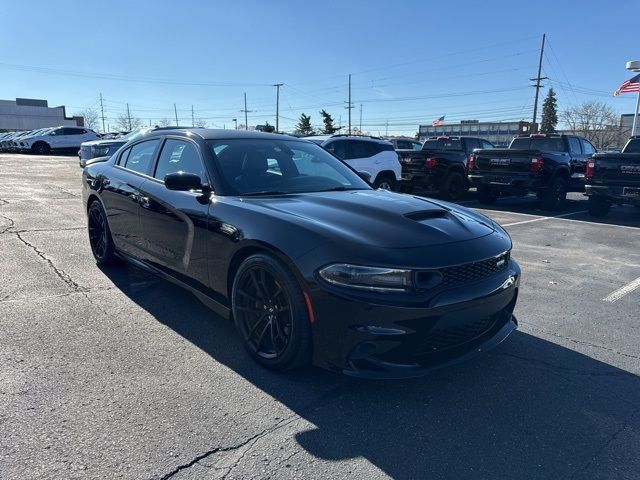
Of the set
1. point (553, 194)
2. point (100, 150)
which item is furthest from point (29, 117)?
point (553, 194)

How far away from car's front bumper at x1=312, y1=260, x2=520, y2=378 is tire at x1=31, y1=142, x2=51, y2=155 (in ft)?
112

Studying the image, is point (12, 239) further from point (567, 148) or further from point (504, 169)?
point (567, 148)

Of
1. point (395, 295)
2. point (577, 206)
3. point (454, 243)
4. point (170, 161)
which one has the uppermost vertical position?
point (170, 161)

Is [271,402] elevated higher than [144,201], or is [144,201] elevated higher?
[144,201]

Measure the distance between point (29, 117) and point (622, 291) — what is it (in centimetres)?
9723

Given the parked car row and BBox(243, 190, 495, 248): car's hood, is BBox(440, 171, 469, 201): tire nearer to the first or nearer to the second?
BBox(243, 190, 495, 248): car's hood

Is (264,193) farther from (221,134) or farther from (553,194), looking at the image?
(553,194)

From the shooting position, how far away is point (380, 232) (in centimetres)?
296

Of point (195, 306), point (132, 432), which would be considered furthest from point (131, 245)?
point (132, 432)

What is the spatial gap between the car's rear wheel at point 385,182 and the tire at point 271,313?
838 centimetres

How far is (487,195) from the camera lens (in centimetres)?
1299

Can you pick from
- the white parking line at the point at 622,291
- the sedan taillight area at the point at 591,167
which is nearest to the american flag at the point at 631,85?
the sedan taillight area at the point at 591,167

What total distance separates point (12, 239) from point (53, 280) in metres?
2.39

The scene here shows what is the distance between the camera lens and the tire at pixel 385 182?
1151cm
